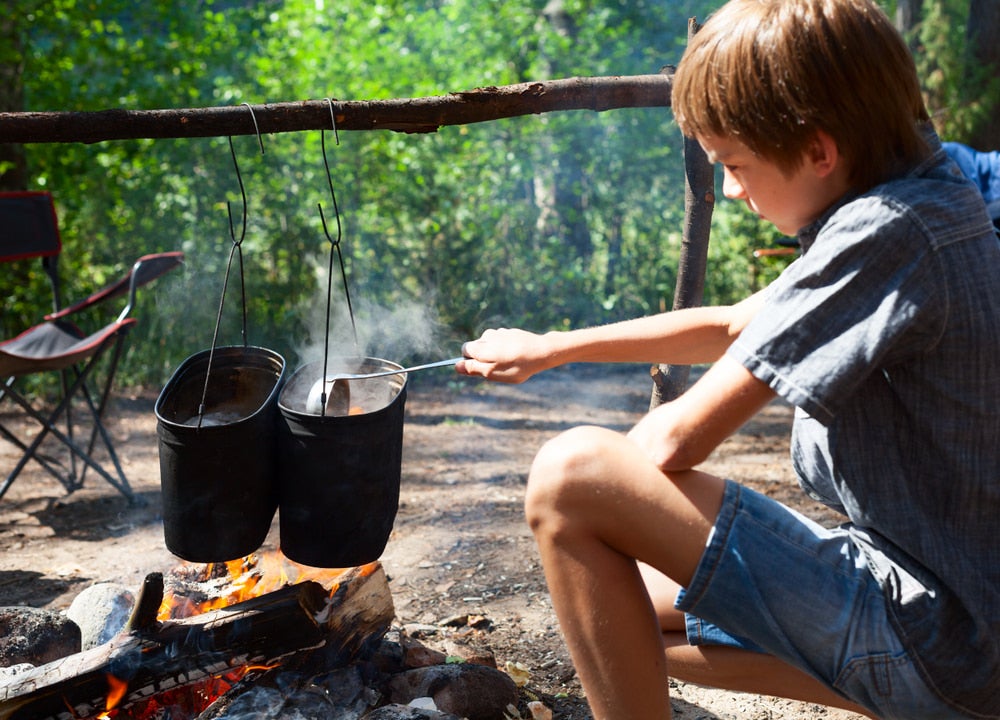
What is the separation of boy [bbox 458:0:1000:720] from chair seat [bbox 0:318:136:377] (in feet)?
10.4

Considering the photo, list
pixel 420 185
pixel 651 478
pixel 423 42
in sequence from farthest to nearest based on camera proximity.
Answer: pixel 423 42 < pixel 420 185 < pixel 651 478

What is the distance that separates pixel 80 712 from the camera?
213cm

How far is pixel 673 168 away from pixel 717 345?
5862mm

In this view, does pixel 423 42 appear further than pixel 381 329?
Yes

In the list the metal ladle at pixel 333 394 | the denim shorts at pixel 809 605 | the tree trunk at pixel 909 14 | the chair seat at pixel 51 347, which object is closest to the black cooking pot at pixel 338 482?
the metal ladle at pixel 333 394

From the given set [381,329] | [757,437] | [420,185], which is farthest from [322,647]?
[420,185]

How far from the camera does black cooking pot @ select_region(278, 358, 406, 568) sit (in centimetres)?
216

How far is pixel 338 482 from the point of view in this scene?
2.19 metres

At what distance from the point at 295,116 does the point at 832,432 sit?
168 cm

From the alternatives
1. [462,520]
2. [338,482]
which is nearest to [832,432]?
[338,482]

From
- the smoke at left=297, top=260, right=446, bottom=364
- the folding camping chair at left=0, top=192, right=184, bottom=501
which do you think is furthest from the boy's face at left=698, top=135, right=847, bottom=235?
the smoke at left=297, top=260, right=446, bottom=364

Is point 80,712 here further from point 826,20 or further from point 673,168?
point 673,168

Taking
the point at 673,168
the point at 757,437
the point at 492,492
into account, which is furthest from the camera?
the point at 673,168

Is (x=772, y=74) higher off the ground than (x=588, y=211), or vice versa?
(x=772, y=74)
